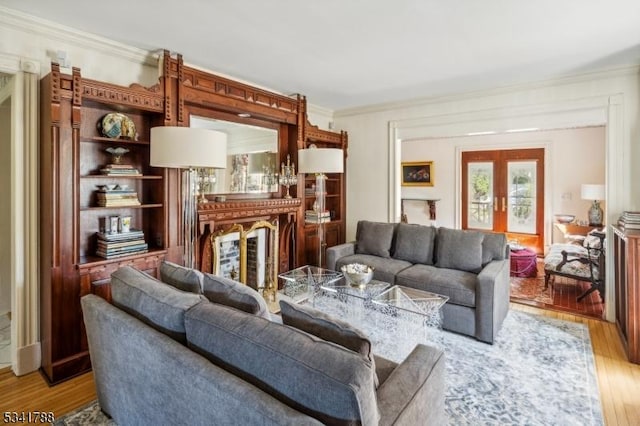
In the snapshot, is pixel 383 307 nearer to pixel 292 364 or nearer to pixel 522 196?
pixel 292 364

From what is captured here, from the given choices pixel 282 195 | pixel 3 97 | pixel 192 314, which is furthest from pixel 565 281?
pixel 3 97

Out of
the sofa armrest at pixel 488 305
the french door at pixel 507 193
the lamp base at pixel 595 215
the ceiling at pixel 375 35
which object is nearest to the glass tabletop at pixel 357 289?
the sofa armrest at pixel 488 305

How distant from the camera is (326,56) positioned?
320cm

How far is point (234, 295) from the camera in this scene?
1.77 m

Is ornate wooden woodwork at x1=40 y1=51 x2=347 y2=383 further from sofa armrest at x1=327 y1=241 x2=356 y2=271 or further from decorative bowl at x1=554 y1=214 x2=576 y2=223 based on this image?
decorative bowl at x1=554 y1=214 x2=576 y2=223

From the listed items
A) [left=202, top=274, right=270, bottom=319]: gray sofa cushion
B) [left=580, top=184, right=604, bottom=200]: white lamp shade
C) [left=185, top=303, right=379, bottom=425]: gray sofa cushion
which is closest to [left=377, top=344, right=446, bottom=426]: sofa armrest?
[left=185, top=303, right=379, bottom=425]: gray sofa cushion

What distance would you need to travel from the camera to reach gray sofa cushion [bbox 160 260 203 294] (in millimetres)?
1946

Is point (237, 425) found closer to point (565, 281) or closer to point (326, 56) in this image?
point (326, 56)

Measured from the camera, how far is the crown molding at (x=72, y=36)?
2.41 m

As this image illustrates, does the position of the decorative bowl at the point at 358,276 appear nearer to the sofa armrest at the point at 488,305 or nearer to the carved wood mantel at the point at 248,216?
the sofa armrest at the point at 488,305

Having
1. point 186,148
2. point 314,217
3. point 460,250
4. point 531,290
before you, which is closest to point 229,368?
point 186,148

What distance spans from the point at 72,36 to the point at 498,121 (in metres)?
4.28

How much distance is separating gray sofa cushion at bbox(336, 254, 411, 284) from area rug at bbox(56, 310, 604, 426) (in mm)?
678

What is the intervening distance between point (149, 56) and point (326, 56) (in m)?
1.58
